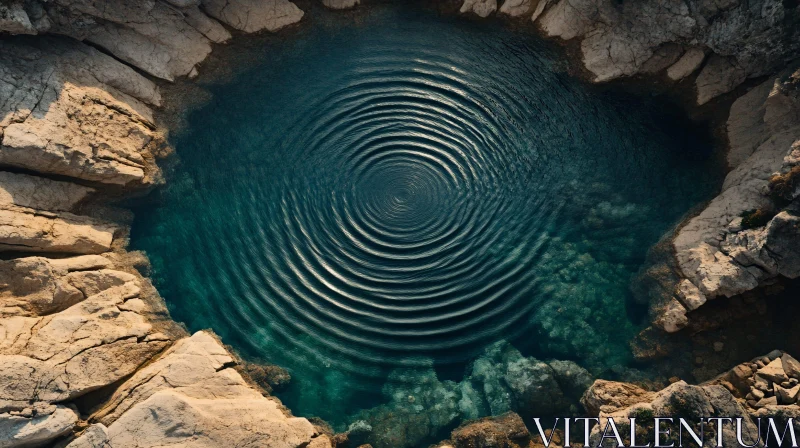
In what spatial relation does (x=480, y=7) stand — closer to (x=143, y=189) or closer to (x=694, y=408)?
(x=143, y=189)

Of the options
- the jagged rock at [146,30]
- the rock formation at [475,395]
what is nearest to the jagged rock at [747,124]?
the rock formation at [475,395]

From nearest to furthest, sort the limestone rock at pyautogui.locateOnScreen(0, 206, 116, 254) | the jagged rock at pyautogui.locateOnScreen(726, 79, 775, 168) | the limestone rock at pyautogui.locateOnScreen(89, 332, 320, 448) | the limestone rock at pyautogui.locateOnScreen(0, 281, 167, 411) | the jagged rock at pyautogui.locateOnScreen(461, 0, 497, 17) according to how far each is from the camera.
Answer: the limestone rock at pyautogui.locateOnScreen(0, 281, 167, 411), the limestone rock at pyautogui.locateOnScreen(89, 332, 320, 448), the limestone rock at pyautogui.locateOnScreen(0, 206, 116, 254), the jagged rock at pyautogui.locateOnScreen(726, 79, 775, 168), the jagged rock at pyautogui.locateOnScreen(461, 0, 497, 17)

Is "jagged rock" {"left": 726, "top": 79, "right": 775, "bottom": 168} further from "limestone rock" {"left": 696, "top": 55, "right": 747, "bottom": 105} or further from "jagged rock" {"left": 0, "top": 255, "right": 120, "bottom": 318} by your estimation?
"jagged rock" {"left": 0, "top": 255, "right": 120, "bottom": 318}

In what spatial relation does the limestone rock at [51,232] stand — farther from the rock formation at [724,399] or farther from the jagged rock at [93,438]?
the rock formation at [724,399]

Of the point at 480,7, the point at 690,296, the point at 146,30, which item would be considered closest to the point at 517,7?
the point at 480,7

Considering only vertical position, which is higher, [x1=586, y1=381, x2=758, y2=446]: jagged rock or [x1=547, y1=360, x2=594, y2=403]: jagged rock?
[x1=547, y1=360, x2=594, y2=403]: jagged rock

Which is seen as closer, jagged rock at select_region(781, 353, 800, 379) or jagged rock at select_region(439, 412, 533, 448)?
jagged rock at select_region(781, 353, 800, 379)

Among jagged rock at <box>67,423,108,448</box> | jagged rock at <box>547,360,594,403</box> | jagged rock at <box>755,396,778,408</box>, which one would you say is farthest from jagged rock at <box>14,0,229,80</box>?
jagged rock at <box>755,396,778,408</box>
